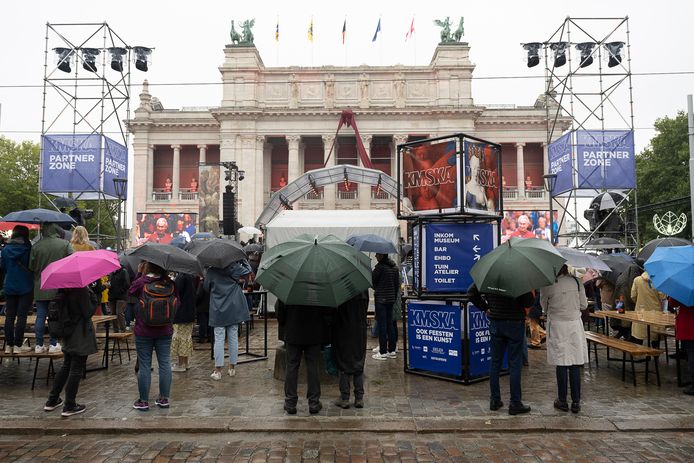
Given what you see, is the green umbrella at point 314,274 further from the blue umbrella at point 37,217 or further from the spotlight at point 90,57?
the spotlight at point 90,57

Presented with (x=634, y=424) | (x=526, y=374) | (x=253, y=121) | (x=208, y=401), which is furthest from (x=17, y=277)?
(x=253, y=121)

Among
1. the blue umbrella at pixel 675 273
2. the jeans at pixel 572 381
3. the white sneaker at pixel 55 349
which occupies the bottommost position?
the jeans at pixel 572 381

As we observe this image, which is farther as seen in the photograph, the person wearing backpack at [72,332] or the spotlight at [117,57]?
the spotlight at [117,57]

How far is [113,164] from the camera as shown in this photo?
60.2 ft

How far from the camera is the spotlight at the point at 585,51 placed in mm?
18219

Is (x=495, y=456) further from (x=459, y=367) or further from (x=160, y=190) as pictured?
(x=160, y=190)

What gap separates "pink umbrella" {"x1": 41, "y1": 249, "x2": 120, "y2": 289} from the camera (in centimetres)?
564

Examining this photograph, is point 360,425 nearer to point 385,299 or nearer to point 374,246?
point 385,299

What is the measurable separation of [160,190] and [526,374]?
44.2 meters

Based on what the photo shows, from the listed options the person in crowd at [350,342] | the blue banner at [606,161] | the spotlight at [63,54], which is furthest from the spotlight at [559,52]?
the spotlight at [63,54]

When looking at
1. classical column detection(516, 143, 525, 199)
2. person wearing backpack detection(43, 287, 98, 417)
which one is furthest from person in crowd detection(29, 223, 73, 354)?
classical column detection(516, 143, 525, 199)

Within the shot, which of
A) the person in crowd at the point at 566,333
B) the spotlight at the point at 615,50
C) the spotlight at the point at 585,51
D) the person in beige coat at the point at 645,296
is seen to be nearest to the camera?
the person in crowd at the point at 566,333

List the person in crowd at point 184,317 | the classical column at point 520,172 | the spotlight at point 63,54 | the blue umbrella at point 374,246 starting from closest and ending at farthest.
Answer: the person in crowd at point 184,317 < the blue umbrella at point 374,246 < the spotlight at point 63,54 < the classical column at point 520,172

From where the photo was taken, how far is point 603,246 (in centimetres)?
1400
